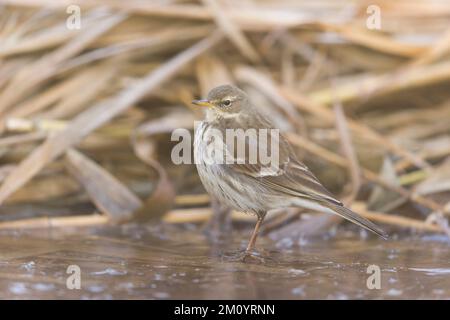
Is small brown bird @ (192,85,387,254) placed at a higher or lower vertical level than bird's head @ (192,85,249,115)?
lower

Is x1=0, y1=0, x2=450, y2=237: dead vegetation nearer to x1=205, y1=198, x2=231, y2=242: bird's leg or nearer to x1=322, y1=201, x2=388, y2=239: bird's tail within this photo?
x1=205, y1=198, x2=231, y2=242: bird's leg

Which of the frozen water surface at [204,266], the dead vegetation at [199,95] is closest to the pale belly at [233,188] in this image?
the frozen water surface at [204,266]

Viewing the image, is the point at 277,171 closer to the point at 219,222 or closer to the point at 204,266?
the point at 204,266

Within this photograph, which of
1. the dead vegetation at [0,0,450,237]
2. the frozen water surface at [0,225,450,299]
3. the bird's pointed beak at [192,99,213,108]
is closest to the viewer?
the frozen water surface at [0,225,450,299]

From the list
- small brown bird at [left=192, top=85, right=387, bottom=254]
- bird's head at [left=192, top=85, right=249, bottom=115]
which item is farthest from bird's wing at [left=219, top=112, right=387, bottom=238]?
bird's head at [left=192, top=85, right=249, bottom=115]

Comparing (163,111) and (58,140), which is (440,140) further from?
(58,140)

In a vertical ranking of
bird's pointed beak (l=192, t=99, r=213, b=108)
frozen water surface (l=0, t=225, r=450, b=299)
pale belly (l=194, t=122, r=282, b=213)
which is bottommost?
frozen water surface (l=0, t=225, r=450, b=299)
